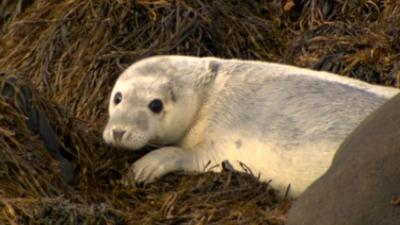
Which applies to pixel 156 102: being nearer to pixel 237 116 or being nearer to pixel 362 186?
pixel 237 116

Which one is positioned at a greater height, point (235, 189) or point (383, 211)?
point (383, 211)

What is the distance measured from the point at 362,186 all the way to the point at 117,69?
4777 mm

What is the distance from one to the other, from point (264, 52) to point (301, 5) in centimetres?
87

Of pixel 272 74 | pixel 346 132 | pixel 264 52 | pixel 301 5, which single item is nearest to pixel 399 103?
pixel 346 132

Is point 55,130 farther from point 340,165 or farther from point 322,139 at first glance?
point 340,165

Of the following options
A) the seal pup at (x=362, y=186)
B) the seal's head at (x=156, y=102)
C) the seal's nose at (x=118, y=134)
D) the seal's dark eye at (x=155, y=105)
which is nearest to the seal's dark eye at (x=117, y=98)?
the seal's head at (x=156, y=102)

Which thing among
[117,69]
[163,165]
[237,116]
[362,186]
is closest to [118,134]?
[163,165]

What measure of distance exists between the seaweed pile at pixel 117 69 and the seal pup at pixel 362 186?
145cm

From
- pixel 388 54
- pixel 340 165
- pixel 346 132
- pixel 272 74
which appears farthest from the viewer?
pixel 388 54

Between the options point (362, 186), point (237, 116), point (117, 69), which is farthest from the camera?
point (117, 69)

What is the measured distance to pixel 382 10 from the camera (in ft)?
35.9

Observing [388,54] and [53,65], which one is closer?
[388,54]

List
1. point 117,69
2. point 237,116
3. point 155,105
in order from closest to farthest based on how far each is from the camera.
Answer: point 237,116 < point 155,105 < point 117,69

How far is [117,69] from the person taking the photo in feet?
33.1
